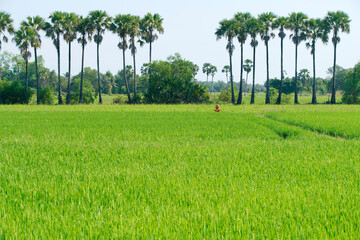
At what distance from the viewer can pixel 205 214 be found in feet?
12.0

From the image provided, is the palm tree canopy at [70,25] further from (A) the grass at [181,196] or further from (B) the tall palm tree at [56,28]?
(A) the grass at [181,196]

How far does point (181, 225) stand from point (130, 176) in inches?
92.3

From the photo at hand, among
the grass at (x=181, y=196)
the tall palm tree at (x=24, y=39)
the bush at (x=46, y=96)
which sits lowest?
the grass at (x=181, y=196)

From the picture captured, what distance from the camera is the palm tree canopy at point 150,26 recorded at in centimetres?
5588

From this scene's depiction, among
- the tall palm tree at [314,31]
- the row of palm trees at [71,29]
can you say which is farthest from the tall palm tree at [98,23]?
the tall palm tree at [314,31]

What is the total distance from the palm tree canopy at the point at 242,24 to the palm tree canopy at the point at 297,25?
8494mm

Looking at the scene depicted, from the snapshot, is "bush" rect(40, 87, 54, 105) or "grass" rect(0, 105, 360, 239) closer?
"grass" rect(0, 105, 360, 239)

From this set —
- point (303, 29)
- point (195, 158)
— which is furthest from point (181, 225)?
point (303, 29)

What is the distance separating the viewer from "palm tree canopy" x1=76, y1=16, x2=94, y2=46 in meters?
52.4

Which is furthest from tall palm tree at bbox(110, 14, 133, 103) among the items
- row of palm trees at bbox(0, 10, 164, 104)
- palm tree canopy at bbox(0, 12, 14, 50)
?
palm tree canopy at bbox(0, 12, 14, 50)

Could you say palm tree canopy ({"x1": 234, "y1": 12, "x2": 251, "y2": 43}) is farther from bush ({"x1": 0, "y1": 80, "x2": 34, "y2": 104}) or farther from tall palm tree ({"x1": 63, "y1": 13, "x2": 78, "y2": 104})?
bush ({"x1": 0, "y1": 80, "x2": 34, "y2": 104})

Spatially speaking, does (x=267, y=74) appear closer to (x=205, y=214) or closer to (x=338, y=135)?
(x=338, y=135)

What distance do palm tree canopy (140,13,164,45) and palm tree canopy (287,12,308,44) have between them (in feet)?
84.8

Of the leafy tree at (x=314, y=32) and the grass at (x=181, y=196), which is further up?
the leafy tree at (x=314, y=32)
